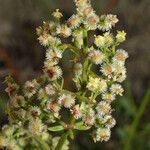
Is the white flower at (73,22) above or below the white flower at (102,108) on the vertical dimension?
above

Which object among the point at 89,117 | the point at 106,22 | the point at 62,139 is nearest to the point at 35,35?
the point at 62,139

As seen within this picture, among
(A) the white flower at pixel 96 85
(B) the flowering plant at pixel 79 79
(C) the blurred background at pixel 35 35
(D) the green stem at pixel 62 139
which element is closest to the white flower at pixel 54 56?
(B) the flowering plant at pixel 79 79

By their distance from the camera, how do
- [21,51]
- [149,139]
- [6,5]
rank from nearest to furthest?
[149,139], [21,51], [6,5]

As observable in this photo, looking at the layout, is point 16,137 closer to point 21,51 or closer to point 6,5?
point 21,51

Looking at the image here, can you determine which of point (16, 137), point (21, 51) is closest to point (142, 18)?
point (21, 51)

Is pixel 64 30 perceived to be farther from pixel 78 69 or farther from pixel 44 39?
pixel 78 69

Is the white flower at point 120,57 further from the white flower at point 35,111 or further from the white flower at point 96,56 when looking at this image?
the white flower at point 35,111

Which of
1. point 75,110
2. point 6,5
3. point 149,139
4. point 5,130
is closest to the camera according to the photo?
point 75,110
